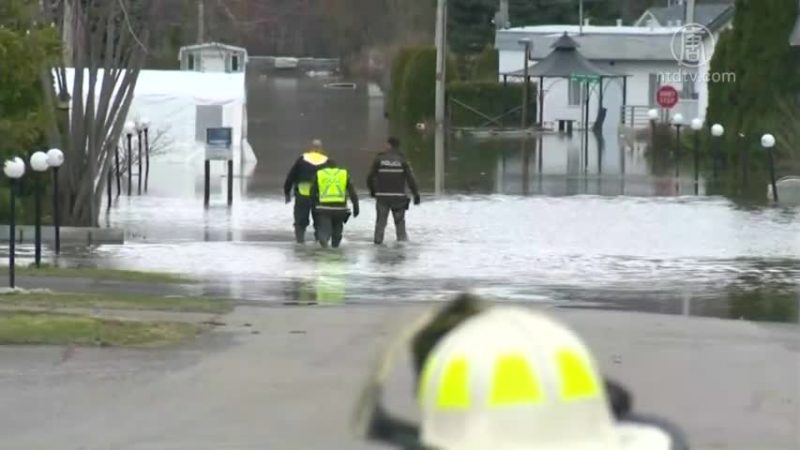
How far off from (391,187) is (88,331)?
12.0 metres

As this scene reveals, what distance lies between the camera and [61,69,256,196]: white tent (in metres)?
43.4

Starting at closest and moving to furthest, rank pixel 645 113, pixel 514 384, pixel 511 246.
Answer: pixel 514 384 → pixel 511 246 → pixel 645 113

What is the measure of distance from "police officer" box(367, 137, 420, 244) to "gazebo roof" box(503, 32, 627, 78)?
1576 inches

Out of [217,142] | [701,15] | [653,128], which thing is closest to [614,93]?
[701,15]

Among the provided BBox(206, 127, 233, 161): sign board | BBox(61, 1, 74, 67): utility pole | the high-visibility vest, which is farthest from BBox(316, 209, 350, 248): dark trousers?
BBox(206, 127, 233, 161): sign board

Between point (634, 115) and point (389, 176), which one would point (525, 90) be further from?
point (389, 176)

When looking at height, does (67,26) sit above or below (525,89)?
below

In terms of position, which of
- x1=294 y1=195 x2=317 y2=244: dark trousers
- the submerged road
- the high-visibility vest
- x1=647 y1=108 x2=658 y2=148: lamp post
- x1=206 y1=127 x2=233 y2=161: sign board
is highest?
x1=647 y1=108 x2=658 y2=148: lamp post

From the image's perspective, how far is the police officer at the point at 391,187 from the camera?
79.5ft

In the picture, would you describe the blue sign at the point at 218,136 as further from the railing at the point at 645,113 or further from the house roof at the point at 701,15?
the house roof at the point at 701,15

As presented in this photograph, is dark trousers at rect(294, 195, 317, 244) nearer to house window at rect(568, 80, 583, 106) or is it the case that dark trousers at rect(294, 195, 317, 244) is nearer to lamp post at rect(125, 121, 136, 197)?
lamp post at rect(125, 121, 136, 197)

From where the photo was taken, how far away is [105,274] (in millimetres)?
18359

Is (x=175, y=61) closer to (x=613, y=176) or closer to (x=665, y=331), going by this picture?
(x=613, y=176)

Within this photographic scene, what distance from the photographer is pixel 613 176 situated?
42.7 metres
